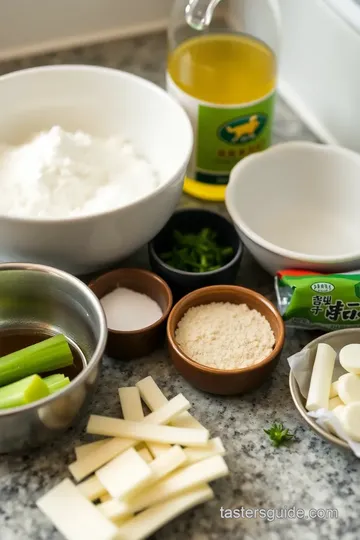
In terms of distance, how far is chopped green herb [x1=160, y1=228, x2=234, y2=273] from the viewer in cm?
91

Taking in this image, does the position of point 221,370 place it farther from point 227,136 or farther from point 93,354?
point 227,136

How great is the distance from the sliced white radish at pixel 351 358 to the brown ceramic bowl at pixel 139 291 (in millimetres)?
207

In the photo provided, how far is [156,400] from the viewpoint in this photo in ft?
2.56

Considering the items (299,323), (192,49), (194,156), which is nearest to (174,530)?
(299,323)

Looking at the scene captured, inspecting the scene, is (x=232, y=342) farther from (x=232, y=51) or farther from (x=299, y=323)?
(x=232, y=51)

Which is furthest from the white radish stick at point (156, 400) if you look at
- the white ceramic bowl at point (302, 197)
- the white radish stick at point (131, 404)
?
the white ceramic bowl at point (302, 197)

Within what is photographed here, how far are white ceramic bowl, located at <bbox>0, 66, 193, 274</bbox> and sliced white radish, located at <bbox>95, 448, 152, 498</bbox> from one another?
0.26 m

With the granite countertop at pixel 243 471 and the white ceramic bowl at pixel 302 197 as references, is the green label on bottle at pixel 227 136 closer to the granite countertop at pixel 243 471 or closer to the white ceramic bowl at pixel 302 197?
the white ceramic bowl at pixel 302 197

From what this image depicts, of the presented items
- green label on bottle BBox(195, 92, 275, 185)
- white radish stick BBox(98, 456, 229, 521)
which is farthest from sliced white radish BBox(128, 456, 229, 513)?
green label on bottle BBox(195, 92, 275, 185)

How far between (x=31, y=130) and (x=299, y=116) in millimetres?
455

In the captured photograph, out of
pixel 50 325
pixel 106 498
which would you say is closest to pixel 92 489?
pixel 106 498

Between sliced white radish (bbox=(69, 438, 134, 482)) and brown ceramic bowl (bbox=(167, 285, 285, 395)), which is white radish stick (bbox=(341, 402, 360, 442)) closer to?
brown ceramic bowl (bbox=(167, 285, 285, 395))

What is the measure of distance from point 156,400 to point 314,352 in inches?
7.3

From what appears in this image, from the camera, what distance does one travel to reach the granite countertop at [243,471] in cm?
69
